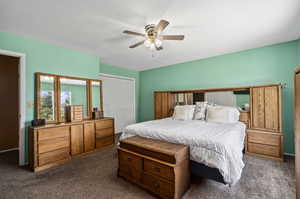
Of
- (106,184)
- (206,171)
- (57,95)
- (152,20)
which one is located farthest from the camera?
(57,95)

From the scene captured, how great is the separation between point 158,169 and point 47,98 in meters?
2.79

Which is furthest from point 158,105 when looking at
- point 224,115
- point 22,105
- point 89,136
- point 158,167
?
point 22,105

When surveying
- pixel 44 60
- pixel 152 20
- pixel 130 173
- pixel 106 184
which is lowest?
pixel 106 184

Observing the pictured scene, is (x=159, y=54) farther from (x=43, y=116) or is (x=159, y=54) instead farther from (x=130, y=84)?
(x=43, y=116)

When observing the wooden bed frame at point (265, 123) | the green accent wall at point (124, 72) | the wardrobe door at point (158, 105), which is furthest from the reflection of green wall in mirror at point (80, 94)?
the wooden bed frame at point (265, 123)

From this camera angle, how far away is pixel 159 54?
3770 mm

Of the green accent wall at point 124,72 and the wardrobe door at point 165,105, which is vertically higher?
the green accent wall at point 124,72

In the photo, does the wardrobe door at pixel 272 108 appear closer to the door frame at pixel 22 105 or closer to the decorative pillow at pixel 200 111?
the decorative pillow at pixel 200 111

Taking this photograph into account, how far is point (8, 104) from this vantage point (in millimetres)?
3537

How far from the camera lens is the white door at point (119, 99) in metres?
4.73

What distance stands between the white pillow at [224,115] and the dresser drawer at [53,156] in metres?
3.24

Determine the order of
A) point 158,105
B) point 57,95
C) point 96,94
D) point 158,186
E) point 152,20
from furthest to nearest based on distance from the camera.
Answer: point 158,105 → point 96,94 → point 57,95 → point 152,20 → point 158,186

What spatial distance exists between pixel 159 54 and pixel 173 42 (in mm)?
823

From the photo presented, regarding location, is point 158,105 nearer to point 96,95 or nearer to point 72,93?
point 96,95
